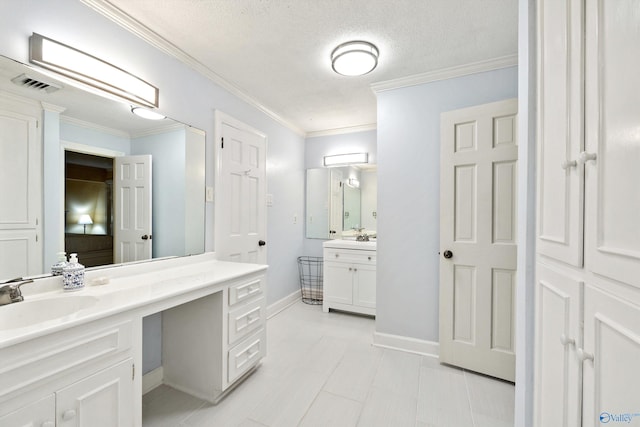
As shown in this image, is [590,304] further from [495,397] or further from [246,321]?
[246,321]

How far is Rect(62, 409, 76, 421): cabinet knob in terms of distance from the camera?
3.05 feet

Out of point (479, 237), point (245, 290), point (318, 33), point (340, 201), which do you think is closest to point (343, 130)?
point (340, 201)

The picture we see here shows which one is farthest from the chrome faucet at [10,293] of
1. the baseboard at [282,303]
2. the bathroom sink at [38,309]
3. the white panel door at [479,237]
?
the white panel door at [479,237]

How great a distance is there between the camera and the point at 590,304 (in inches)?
27.5

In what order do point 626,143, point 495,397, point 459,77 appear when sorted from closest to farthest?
point 626,143, point 495,397, point 459,77

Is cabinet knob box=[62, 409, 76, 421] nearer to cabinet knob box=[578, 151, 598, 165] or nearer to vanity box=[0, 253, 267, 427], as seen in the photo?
vanity box=[0, 253, 267, 427]

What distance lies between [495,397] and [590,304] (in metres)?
1.47

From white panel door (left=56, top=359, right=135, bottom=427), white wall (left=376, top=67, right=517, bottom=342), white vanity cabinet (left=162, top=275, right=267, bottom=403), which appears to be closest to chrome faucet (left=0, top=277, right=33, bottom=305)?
white panel door (left=56, top=359, right=135, bottom=427)

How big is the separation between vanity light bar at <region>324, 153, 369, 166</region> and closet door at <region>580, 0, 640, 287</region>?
110 inches

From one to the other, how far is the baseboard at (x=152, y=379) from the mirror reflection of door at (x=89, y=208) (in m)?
0.82

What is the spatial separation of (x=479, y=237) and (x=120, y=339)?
223 centimetres

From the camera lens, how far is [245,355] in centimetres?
182

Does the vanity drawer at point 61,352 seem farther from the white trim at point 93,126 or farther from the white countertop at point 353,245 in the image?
the white countertop at point 353,245

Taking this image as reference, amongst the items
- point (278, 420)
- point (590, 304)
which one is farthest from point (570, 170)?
point (278, 420)
